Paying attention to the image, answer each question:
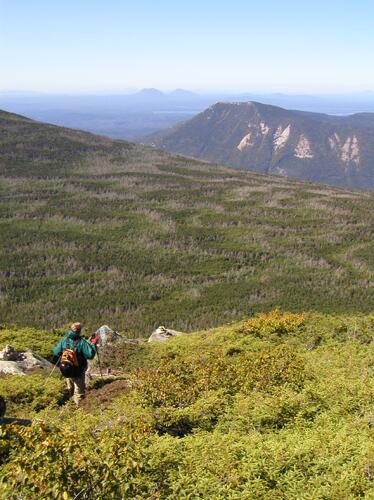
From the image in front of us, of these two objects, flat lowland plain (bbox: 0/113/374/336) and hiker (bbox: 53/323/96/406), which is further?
flat lowland plain (bbox: 0/113/374/336)

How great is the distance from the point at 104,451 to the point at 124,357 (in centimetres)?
1712

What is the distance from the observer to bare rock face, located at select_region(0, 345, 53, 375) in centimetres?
Result: 2360

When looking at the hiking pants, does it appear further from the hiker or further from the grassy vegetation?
the grassy vegetation

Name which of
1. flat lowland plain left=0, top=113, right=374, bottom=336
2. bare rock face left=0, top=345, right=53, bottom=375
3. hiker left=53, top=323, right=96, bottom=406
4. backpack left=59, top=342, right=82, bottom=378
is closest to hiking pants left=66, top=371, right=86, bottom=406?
hiker left=53, top=323, right=96, bottom=406

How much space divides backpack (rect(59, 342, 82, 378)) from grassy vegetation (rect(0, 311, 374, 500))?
1200mm

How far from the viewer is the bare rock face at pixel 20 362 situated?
77.4ft

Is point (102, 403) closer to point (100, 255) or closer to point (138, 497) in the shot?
point (138, 497)

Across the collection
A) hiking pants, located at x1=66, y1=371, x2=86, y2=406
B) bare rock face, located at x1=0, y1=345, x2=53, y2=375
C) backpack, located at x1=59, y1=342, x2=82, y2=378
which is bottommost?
bare rock face, located at x1=0, y1=345, x2=53, y2=375

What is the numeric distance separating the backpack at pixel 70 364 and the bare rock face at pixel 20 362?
5.36 metres

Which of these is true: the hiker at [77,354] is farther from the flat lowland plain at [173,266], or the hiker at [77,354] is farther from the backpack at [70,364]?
the flat lowland plain at [173,266]

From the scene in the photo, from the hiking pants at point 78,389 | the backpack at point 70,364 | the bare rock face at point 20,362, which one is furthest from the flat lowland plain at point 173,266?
the backpack at point 70,364

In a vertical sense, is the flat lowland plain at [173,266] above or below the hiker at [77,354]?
below

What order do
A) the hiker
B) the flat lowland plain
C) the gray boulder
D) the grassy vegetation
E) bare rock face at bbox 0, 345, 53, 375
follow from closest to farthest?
the grassy vegetation < the hiker < bare rock face at bbox 0, 345, 53, 375 < the gray boulder < the flat lowland plain

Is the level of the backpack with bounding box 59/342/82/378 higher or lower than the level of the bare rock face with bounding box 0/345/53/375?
higher
